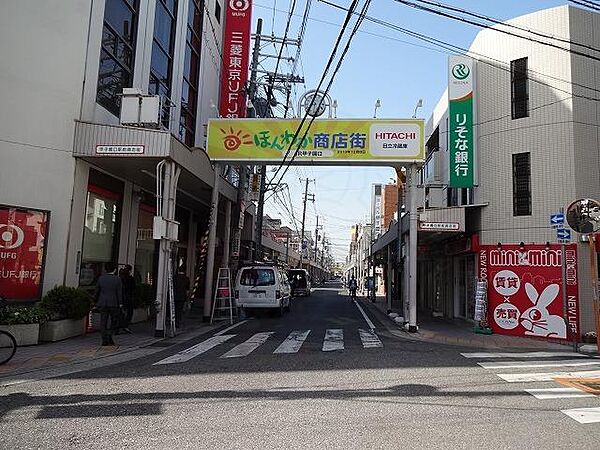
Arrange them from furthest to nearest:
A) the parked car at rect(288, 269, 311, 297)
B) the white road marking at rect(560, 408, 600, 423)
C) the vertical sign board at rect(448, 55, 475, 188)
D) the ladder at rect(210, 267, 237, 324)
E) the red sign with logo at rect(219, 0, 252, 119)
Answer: the parked car at rect(288, 269, 311, 297) → the red sign with logo at rect(219, 0, 252, 119) → the ladder at rect(210, 267, 237, 324) → the vertical sign board at rect(448, 55, 475, 188) → the white road marking at rect(560, 408, 600, 423)

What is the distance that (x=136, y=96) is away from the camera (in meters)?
12.7

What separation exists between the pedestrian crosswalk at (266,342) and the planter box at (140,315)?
3.11 metres

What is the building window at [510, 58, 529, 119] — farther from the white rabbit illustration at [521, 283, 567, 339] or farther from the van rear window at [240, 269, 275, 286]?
the van rear window at [240, 269, 275, 286]

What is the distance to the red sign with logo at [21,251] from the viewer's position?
10.8m

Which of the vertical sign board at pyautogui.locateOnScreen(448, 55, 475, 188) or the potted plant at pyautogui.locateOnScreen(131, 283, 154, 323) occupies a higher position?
the vertical sign board at pyautogui.locateOnScreen(448, 55, 475, 188)

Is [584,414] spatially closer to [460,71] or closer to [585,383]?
[585,383]

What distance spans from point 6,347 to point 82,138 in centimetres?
554

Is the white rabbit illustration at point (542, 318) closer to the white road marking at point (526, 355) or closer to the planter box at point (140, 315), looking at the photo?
the white road marking at point (526, 355)

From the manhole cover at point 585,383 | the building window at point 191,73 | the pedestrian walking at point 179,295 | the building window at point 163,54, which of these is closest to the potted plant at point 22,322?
the pedestrian walking at point 179,295

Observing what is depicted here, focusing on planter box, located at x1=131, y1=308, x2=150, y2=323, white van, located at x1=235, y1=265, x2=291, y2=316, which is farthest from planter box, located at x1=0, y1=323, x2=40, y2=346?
white van, located at x1=235, y1=265, x2=291, y2=316

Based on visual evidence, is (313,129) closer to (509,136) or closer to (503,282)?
(509,136)

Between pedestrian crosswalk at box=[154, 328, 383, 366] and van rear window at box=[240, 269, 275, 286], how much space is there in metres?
4.69

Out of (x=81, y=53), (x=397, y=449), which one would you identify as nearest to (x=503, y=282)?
(x=397, y=449)

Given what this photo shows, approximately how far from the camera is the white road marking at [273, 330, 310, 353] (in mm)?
10702
